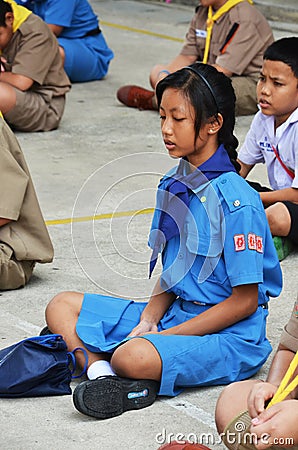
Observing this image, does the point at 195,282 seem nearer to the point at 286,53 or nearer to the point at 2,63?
the point at 286,53

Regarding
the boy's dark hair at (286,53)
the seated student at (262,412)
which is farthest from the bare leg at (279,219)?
the seated student at (262,412)

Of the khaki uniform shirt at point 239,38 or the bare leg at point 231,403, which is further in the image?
the khaki uniform shirt at point 239,38

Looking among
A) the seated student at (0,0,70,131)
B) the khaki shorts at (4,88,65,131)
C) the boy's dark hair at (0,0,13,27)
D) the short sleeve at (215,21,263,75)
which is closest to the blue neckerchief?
the boy's dark hair at (0,0,13,27)

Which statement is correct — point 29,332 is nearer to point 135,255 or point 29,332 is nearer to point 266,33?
point 135,255

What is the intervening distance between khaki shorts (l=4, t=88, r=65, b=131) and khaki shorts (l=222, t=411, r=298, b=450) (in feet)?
12.3

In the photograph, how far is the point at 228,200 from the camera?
2.97 meters

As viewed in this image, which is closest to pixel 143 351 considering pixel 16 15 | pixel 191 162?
pixel 191 162

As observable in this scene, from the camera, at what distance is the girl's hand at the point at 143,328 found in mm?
→ 3092

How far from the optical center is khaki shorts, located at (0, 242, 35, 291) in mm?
3715

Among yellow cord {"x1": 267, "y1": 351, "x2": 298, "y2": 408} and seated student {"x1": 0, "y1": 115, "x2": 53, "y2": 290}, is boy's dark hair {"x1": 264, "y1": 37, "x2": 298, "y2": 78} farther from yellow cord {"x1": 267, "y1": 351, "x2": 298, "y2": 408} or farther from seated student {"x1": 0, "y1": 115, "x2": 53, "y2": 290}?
yellow cord {"x1": 267, "y1": 351, "x2": 298, "y2": 408}

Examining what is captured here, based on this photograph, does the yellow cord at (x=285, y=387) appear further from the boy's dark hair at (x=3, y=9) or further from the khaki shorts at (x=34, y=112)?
the khaki shorts at (x=34, y=112)

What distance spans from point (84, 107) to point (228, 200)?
407cm

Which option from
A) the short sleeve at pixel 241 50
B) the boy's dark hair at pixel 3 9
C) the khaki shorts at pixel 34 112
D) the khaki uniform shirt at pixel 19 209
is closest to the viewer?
the khaki uniform shirt at pixel 19 209

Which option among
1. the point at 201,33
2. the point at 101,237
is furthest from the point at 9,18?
the point at 101,237
